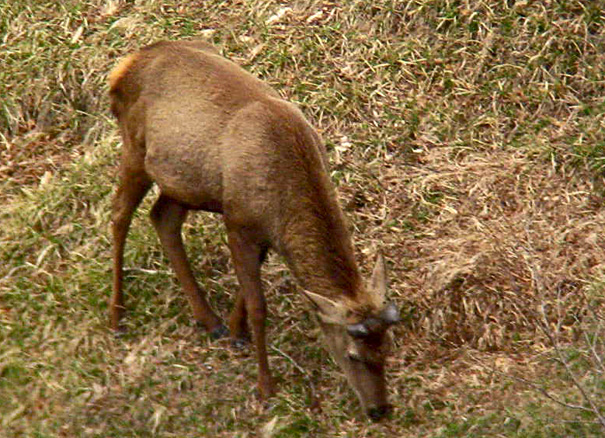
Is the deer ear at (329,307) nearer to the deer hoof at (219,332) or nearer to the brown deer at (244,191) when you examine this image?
the brown deer at (244,191)

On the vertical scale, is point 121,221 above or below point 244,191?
below

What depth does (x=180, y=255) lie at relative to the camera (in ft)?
28.7

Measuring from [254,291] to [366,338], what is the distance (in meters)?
0.93

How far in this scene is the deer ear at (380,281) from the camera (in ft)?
25.0

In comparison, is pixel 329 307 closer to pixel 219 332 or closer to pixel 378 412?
pixel 378 412

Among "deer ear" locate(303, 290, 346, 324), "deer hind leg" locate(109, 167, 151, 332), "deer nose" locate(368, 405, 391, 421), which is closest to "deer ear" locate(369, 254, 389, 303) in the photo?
"deer ear" locate(303, 290, 346, 324)

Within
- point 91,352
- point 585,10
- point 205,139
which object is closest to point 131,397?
point 91,352

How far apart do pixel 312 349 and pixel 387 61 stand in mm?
2892

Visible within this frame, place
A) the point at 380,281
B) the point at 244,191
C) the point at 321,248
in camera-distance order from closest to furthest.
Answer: the point at 380,281, the point at 321,248, the point at 244,191

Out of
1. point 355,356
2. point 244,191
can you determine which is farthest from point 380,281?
point 244,191

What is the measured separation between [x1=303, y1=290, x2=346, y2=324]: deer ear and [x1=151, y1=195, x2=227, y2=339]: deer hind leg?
1.31 metres

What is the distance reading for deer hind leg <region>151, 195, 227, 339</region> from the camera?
871cm

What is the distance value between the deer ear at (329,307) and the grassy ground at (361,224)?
0.72m

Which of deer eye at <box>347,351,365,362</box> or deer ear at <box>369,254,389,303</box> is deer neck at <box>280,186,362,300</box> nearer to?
deer ear at <box>369,254,389,303</box>
